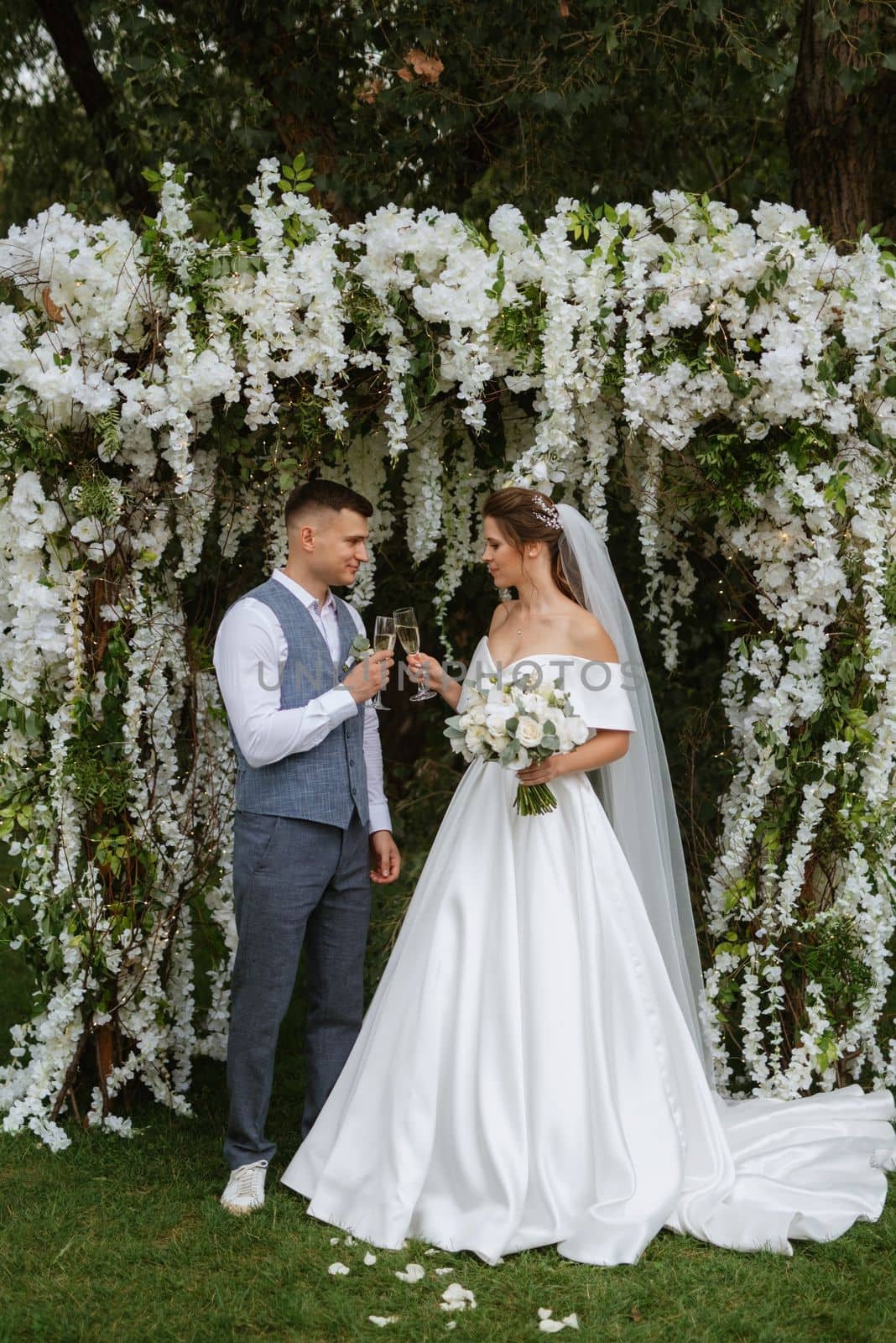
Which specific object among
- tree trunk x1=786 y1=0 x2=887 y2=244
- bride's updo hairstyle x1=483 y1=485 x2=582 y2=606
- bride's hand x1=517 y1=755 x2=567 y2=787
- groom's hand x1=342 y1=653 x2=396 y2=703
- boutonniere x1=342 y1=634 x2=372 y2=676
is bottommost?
bride's hand x1=517 y1=755 x2=567 y2=787

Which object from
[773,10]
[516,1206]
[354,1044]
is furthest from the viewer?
[773,10]

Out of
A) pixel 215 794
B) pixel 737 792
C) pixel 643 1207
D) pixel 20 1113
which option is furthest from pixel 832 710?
pixel 20 1113

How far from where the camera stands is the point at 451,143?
6.41m

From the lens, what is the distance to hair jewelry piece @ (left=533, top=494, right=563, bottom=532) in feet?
13.2

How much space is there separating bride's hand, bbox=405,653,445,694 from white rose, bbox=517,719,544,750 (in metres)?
0.35

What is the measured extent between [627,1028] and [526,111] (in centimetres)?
431

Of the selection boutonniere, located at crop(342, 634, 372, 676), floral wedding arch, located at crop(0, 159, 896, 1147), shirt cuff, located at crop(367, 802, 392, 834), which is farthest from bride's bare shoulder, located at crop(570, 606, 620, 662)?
shirt cuff, located at crop(367, 802, 392, 834)

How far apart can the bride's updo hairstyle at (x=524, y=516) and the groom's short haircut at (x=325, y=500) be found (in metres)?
0.42

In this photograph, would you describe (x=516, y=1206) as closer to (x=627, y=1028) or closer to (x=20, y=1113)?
(x=627, y=1028)

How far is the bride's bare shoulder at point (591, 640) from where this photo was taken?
3.96m

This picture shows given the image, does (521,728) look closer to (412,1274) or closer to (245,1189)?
(412,1274)

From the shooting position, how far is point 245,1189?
3889 millimetres

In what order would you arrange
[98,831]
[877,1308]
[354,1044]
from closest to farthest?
1. [877,1308]
2. [354,1044]
3. [98,831]

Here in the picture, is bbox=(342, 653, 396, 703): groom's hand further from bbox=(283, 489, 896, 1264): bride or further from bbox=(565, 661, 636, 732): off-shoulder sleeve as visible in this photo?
bbox=(565, 661, 636, 732): off-shoulder sleeve
